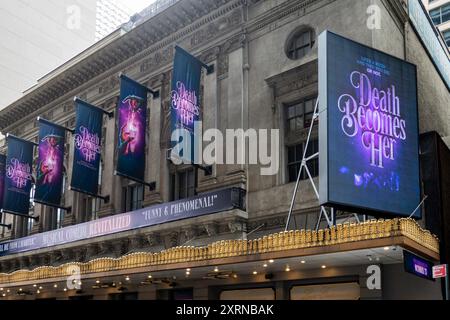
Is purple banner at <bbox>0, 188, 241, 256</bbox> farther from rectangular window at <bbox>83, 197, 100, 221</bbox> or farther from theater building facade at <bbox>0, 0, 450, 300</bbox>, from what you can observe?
rectangular window at <bbox>83, 197, 100, 221</bbox>

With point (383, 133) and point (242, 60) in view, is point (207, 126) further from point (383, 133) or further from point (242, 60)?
point (383, 133)

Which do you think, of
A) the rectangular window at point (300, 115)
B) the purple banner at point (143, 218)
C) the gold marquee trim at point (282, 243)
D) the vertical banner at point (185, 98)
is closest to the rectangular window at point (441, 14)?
the vertical banner at point (185, 98)

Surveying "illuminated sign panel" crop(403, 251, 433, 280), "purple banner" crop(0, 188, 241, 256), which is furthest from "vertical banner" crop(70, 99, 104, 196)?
"illuminated sign panel" crop(403, 251, 433, 280)

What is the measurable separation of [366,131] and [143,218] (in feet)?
42.9

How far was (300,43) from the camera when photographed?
25.1 meters

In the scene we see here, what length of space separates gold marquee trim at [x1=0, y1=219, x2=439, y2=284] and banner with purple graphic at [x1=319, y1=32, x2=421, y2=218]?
140 centimetres

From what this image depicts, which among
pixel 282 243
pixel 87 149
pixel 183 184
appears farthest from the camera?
pixel 87 149

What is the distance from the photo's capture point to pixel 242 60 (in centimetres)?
2686

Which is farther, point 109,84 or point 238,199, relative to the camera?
point 109,84

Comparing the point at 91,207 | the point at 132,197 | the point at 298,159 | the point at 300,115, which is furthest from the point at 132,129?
the point at 298,159

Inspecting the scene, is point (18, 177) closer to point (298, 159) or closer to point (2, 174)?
point (2, 174)

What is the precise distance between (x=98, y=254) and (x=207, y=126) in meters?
9.89

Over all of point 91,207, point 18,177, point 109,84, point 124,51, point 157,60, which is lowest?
point 91,207

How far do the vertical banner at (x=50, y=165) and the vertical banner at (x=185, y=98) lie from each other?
11.7m
